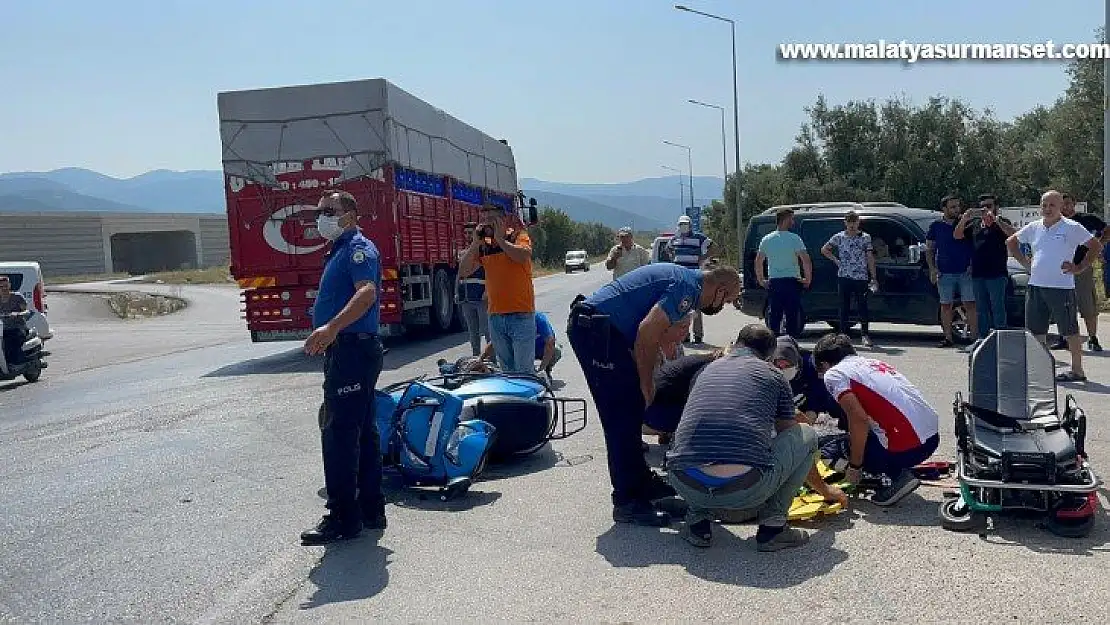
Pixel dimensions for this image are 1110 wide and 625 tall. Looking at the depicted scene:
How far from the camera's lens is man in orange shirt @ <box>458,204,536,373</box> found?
30.1 ft

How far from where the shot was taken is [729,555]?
18.0ft

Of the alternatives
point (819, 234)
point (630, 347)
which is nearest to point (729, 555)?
point (630, 347)

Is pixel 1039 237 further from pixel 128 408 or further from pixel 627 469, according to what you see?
pixel 128 408

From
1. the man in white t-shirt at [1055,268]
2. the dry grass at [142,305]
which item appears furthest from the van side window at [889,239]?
the dry grass at [142,305]

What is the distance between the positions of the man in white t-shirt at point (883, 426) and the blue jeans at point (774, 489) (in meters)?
0.52

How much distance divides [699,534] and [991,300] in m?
7.52

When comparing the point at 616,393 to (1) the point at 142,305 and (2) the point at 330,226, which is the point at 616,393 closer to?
(2) the point at 330,226

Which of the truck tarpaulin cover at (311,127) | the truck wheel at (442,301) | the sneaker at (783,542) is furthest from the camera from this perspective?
the truck wheel at (442,301)

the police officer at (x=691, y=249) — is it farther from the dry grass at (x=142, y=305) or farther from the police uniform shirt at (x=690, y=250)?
the dry grass at (x=142, y=305)

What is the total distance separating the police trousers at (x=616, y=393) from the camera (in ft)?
20.1

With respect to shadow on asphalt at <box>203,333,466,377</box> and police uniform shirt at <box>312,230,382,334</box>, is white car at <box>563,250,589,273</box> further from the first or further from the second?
police uniform shirt at <box>312,230,382,334</box>

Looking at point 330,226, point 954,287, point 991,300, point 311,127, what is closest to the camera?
point 330,226

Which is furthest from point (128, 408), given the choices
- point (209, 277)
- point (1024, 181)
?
point (209, 277)

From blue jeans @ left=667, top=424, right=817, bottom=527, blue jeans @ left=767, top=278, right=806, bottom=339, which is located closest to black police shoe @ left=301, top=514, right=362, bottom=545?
blue jeans @ left=667, top=424, right=817, bottom=527
